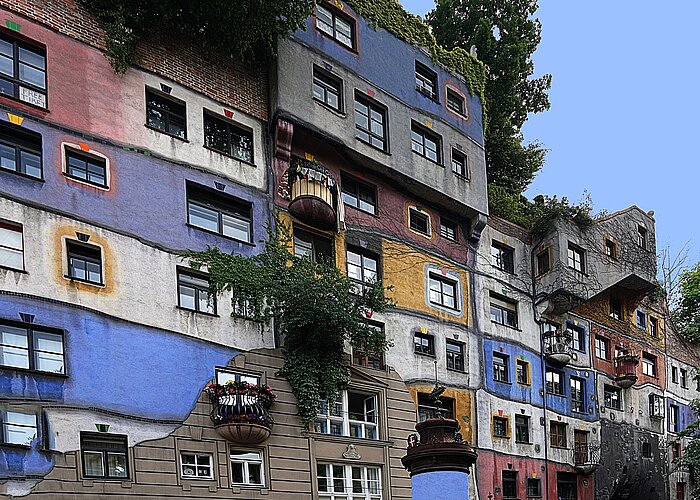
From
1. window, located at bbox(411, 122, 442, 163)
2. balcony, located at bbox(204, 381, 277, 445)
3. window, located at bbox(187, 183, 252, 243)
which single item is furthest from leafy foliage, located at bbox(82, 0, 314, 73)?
balcony, located at bbox(204, 381, 277, 445)

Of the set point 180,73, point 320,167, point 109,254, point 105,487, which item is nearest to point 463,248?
point 320,167

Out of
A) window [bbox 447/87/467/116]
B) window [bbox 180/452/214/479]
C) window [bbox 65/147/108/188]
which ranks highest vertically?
window [bbox 447/87/467/116]

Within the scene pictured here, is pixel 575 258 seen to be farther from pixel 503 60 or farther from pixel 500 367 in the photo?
pixel 503 60

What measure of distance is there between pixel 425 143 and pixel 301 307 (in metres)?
9.10

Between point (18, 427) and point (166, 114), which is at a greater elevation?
point (166, 114)

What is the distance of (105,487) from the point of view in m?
17.1

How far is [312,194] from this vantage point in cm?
2283

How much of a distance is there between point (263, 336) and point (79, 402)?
17.4 ft

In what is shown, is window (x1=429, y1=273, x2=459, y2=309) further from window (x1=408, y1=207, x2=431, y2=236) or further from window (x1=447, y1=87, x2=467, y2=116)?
window (x1=447, y1=87, x2=467, y2=116)

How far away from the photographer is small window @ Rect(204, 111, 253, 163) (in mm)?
21938

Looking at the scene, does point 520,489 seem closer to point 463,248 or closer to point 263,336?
point 463,248

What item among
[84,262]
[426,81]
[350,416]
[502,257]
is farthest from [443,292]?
[84,262]

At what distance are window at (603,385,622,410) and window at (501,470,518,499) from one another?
7.66 m

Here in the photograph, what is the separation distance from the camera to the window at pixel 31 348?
1659 centimetres
